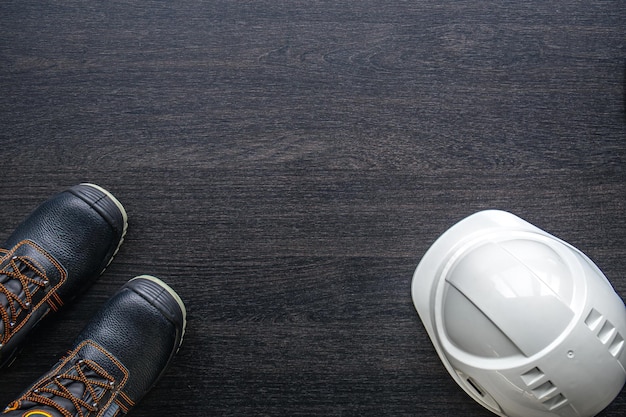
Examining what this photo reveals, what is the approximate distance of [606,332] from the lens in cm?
78

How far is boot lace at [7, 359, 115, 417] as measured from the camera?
33.3 inches

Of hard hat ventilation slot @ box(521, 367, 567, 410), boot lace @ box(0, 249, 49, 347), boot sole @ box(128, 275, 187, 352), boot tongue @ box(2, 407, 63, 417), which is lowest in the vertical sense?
boot tongue @ box(2, 407, 63, 417)

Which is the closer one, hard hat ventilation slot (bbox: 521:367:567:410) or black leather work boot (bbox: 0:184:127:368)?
hard hat ventilation slot (bbox: 521:367:567:410)

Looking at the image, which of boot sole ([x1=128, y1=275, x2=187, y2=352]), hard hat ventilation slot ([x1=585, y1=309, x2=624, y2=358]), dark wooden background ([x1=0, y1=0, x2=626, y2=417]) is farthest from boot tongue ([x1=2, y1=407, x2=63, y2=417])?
hard hat ventilation slot ([x1=585, y1=309, x2=624, y2=358])

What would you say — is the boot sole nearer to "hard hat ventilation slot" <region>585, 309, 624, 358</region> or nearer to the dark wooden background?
the dark wooden background

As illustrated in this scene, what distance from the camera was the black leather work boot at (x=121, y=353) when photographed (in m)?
0.87

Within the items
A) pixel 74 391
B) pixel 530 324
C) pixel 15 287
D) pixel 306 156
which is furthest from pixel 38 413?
pixel 530 324

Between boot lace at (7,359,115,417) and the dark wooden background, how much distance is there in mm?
84

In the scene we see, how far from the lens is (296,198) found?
3.17 feet

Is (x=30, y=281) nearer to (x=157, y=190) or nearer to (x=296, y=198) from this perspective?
(x=157, y=190)

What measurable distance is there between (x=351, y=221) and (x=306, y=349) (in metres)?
0.25

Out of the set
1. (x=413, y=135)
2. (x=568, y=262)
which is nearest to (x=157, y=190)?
(x=413, y=135)

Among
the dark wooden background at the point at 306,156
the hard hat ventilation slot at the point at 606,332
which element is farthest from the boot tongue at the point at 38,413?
the hard hat ventilation slot at the point at 606,332

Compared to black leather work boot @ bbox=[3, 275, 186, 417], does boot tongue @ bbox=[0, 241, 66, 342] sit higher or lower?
higher
